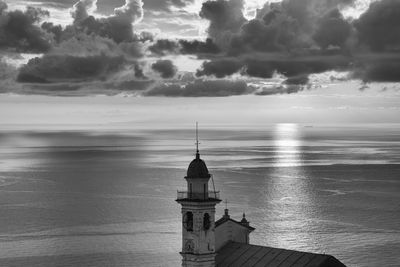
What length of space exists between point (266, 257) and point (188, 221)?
17.9 ft

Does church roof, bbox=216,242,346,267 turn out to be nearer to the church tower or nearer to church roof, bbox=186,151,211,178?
the church tower

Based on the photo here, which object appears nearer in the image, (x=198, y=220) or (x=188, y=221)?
(x=198, y=220)

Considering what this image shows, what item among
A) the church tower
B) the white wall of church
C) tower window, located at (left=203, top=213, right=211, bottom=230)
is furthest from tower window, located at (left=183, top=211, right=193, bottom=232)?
the white wall of church

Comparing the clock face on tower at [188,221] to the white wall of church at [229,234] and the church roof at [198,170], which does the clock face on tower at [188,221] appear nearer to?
the church roof at [198,170]

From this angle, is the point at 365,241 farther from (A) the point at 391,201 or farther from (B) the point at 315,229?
(A) the point at 391,201

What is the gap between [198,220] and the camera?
53.3 meters

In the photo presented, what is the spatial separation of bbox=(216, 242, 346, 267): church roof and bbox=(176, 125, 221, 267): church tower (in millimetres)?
2719

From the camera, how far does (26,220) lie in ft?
397

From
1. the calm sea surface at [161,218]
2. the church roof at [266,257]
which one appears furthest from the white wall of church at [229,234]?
the calm sea surface at [161,218]

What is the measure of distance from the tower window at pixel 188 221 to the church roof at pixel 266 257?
163 inches

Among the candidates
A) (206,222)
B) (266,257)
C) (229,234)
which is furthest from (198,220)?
(229,234)

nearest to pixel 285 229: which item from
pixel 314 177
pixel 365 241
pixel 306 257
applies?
pixel 365 241

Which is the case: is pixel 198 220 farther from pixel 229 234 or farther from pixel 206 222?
pixel 229 234

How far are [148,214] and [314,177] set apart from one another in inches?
3096
